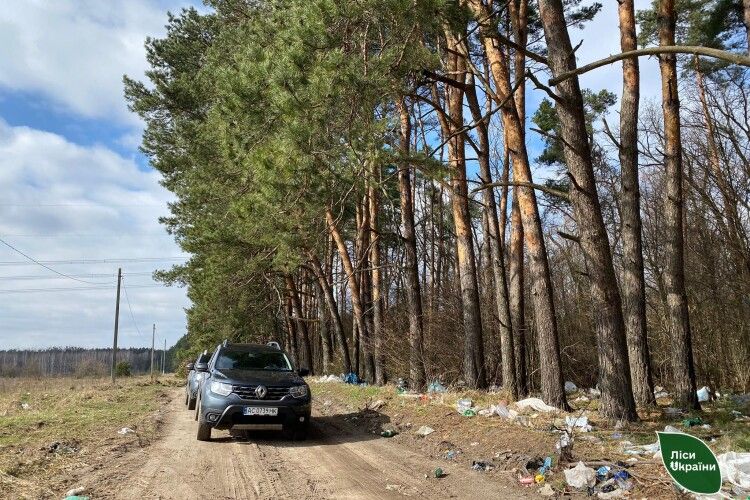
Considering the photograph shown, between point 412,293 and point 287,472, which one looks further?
point 412,293

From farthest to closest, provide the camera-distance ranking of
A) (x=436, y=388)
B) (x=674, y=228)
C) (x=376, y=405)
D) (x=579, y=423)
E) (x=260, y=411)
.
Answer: (x=436, y=388), (x=376, y=405), (x=674, y=228), (x=260, y=411), (x=579, y=423)

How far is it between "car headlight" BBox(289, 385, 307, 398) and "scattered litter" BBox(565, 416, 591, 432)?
13.6 ft

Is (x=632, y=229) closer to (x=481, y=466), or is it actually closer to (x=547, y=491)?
(x=481, y=466)

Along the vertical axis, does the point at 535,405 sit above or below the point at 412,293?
below

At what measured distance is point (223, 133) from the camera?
12500 mm

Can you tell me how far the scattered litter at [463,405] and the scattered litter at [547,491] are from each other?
168 inches

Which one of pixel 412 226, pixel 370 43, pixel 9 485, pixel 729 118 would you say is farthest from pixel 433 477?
pixel 729 118

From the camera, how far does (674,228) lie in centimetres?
1158

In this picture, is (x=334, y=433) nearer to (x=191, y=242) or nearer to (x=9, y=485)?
(x=9, y=485)

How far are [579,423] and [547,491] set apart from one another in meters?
2.82

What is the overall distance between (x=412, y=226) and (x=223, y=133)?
6.49m

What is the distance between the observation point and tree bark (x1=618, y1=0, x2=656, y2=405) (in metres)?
10.4

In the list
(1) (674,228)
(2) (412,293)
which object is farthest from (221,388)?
(1) (674,228)

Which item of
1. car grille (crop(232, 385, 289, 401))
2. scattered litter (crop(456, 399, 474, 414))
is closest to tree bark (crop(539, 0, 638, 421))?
scattered litter (crop(456, 399, 474, 414))
